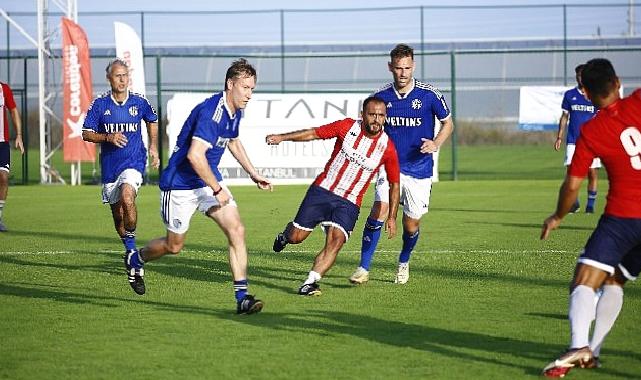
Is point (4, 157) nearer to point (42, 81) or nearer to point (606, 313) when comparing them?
point (42, 81)

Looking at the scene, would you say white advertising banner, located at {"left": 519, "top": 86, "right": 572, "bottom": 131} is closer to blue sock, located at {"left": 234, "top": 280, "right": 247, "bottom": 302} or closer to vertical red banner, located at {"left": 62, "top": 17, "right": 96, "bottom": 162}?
vertical red banner, located at {"left": 62, "top": 17, "right": 96, "bottom": 162}

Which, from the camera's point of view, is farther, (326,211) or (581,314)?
(326,211)

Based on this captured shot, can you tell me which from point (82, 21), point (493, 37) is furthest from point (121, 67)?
point (493, 37)

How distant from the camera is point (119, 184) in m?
11.5

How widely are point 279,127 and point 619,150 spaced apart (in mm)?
20116

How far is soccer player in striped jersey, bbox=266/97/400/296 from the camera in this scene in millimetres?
→ 9914

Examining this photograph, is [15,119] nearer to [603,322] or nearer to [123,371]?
[123,371]

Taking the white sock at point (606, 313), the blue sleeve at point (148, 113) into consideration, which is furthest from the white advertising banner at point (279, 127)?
the white sock at point (606, 313)

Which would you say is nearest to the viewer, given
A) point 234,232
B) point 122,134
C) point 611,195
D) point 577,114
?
point 611,195

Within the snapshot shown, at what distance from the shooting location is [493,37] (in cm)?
4041

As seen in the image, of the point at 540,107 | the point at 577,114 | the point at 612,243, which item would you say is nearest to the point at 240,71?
the point at 612,243

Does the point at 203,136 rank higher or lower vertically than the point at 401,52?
lower

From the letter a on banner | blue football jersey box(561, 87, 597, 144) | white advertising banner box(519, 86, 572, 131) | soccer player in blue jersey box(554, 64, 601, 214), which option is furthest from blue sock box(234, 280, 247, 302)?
white advertising banner box(519, 86, 572, 131)

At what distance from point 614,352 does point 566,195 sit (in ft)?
4.51
